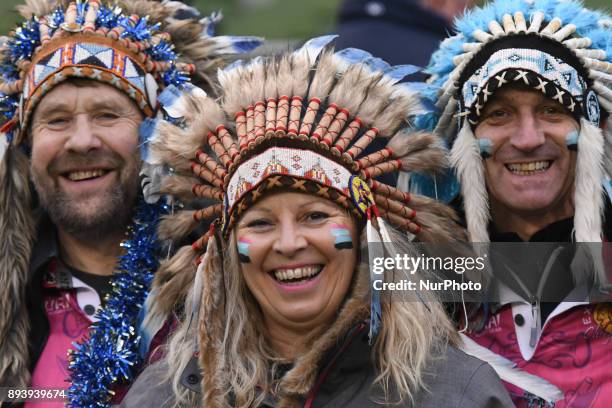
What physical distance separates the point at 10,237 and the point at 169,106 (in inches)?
32.8

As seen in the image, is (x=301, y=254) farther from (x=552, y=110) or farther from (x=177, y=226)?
(x=552, y=110)

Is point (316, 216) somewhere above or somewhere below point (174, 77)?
below

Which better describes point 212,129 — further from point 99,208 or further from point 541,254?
point 541,254

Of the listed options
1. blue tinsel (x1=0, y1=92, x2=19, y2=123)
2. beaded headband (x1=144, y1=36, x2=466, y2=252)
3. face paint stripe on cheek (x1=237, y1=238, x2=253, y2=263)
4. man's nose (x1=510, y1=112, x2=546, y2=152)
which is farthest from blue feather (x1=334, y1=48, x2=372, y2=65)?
blue tinsel (x1=0, y1=92, x2=19, y2=123)

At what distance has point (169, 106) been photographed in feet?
12.7

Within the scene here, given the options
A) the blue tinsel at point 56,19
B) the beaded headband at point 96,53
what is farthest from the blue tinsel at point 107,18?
the blue tinsel at point 56,19

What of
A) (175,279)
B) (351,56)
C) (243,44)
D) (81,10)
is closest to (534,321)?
(351,56)

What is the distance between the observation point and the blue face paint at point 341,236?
3.30m

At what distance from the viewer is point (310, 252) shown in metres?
3.30

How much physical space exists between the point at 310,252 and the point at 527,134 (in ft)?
2.76

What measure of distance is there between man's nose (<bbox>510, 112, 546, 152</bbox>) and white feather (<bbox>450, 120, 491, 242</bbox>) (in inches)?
5.6

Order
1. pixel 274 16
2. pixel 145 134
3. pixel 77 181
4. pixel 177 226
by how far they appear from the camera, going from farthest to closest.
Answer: pixel 274 16 < pixel 77 181 < pixel 145 134 < pixel 177 226

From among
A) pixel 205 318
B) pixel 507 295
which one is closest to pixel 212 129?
pixel 205 318

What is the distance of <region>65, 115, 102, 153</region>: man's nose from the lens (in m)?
4.05
